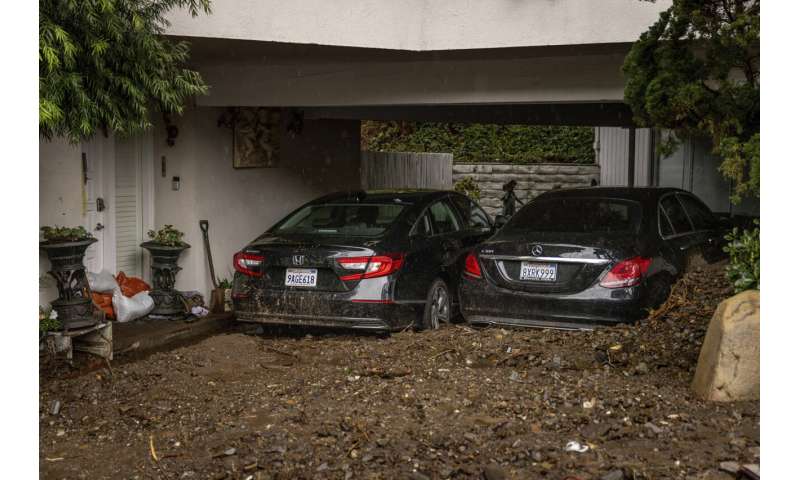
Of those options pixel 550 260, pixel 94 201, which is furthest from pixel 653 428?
pixel 94 201

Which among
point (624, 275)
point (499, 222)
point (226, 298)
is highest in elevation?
point (499, 222)

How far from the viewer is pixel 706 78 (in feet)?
22.9

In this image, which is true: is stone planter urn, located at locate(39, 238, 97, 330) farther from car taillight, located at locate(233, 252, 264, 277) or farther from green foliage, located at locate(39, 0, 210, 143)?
green foliage, located at locate(39, 0, 210, 143)

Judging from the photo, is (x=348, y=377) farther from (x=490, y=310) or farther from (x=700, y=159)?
(x=700, y=159)

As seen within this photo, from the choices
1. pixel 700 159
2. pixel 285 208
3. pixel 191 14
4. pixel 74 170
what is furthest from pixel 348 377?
pixel 700 159

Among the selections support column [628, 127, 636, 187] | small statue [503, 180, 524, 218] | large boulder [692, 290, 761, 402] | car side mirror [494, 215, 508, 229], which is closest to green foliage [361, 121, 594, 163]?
support column [628, 127, 636, 187]

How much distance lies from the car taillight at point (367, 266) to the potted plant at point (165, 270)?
118 inches

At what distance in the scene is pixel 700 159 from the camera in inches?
748

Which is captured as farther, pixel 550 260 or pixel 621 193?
pixel 621 193

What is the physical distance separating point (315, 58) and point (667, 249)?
15.4 feet

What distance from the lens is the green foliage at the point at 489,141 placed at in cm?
2169

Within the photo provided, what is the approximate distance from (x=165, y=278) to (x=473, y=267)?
13.4 feet

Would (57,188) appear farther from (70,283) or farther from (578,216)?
(578,216)

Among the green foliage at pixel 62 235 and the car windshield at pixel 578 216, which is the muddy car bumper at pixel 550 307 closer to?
the car windshield at pixel 578 216
